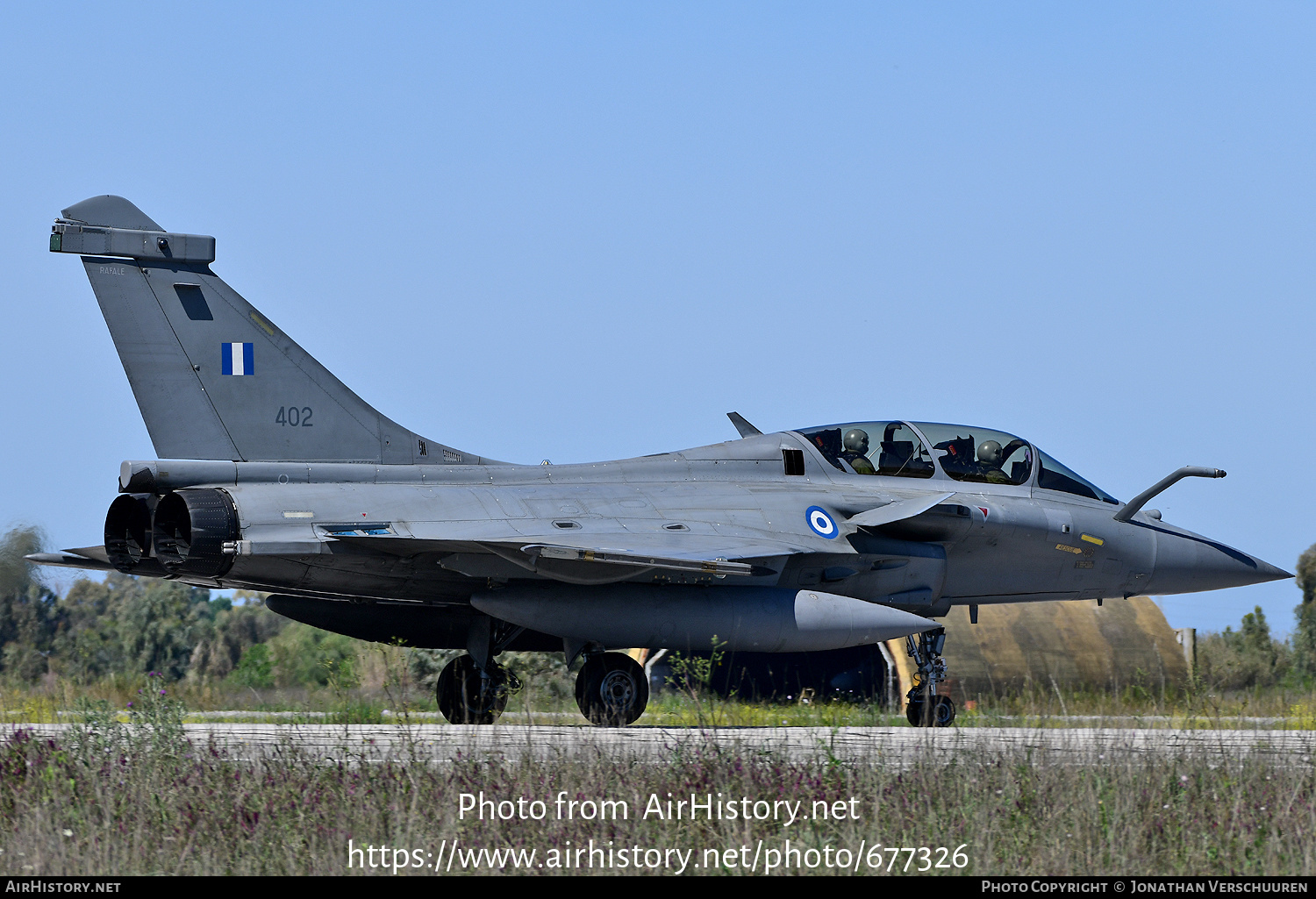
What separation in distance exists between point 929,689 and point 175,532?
277 inches

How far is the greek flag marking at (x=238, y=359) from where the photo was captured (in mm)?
11977

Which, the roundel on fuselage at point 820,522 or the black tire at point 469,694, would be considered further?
the roundel on fuselage at point 820,522

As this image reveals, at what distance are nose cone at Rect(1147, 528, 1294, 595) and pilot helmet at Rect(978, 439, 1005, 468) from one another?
1981 millimetres

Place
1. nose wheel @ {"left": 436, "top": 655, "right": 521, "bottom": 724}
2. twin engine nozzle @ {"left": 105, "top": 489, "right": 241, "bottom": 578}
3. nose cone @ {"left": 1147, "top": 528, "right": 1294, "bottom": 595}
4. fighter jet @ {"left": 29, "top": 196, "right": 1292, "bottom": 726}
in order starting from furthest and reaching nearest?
nose cone @ {"left": 1147, "top": 528, "right": 1294, "bottom": 595}, nose wheel @ {"left": 436, "top": 655, "right": 521, "bottom": 724}, fighter jet @ {"left": 29, "top": 196, "right": 1292, "bottom": 726}, twin engine nozzle @ {"left": 105, "top": 489, "right": 241, "bottom": 578}

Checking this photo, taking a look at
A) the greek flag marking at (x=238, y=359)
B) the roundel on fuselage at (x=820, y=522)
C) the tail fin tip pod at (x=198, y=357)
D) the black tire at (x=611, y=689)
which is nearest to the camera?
the tail fin tip pod at (x=198, y=357)


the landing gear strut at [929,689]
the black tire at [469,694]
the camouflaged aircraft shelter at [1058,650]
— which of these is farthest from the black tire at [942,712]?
the camouflaged aircraft shelter at [1058,650]

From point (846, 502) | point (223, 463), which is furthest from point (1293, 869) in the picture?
point (223, 463)

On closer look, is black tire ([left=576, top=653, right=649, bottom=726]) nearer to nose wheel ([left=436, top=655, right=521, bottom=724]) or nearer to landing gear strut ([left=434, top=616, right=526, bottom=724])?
nose wheel ([left=436, top=655, right=521, bottom=724])

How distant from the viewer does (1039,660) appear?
20.2m

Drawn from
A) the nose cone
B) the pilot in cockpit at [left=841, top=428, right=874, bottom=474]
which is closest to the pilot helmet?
the pilot in cockpit at [left=841, top=428, right=874, bottom=474]

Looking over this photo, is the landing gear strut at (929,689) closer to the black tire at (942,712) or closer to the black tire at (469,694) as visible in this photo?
the black tire at (942,712)

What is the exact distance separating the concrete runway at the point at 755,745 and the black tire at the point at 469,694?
1990mm

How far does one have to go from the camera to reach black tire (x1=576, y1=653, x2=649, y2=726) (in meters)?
12.1

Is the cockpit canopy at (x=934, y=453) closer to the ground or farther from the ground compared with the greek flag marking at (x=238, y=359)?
closer to the ground
